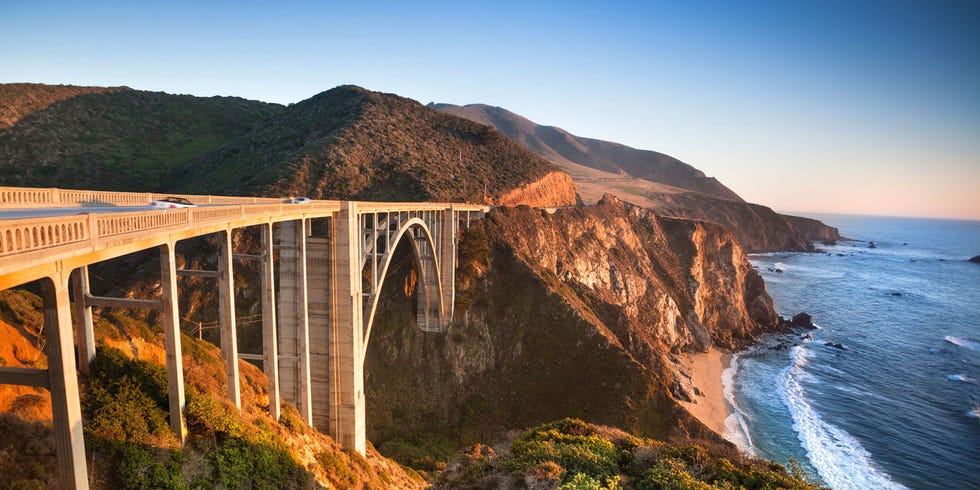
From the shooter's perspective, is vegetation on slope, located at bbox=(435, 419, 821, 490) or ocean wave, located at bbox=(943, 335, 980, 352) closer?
vegetation on slope, located at bbox=(435, 419, 821, 490)

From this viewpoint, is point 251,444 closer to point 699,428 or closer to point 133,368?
point 133,368

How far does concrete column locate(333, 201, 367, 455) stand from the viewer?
19.0m

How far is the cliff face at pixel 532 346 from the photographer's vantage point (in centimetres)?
3157

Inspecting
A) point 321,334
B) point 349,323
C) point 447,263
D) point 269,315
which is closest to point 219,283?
point 269,315

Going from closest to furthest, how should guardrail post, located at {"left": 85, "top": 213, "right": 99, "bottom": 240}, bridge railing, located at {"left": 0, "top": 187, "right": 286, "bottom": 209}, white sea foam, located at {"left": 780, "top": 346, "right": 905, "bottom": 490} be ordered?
guardrail post, located at {"left": 85, "top": 213, "right": 99, "bottom": 240}
bridge railing, located at {"left": 0, "top": 187, "right": 286, "bottom": 209}
white sea foam, located at {"left": 780, "top": 346, "right": 905, "bottom": 490}

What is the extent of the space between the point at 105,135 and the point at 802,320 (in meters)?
97.8

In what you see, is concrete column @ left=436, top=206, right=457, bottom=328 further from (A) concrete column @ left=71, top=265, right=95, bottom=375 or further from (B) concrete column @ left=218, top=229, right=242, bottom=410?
(A) concrete column @ left=71, top=265, right=95, bottom=375

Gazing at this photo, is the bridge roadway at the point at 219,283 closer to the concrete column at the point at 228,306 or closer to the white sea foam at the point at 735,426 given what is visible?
the concrete column at the point at 228,306

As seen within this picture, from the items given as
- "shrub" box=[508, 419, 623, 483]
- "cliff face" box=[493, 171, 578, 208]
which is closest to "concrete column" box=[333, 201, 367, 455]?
"shrub" box=[508, 419, 623, 483]

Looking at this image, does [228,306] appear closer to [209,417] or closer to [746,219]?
[209,417]

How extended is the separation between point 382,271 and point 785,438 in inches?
1178

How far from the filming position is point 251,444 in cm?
1166

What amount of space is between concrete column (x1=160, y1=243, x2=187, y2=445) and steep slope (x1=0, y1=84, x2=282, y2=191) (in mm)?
57263

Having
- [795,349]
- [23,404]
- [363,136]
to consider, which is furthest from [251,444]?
[795,349]
